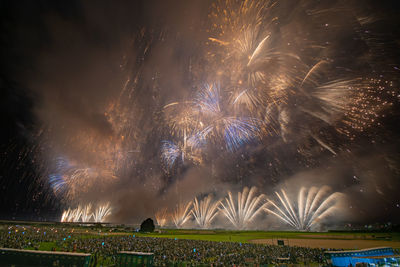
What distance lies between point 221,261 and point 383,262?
17.6m

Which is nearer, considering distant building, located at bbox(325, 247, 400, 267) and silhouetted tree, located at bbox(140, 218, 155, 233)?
distant building, located at bbox(325, 247, 400, 267)

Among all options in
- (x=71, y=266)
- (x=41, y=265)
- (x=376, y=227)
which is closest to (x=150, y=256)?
(x=71, y=266)

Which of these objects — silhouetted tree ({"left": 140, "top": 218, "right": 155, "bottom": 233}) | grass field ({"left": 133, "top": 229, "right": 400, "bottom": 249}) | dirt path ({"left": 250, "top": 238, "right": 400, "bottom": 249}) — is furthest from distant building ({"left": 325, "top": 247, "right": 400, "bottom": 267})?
silhouetted tree ({"left": 140, "top": 218, "right": 155, "bottom": 233})

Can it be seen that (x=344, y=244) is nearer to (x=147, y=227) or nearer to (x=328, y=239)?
(x=328, y=239)

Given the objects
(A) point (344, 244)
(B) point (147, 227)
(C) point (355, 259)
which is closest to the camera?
(C) point (355, 259)

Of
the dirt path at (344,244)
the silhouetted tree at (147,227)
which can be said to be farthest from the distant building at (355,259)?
the silhouetted tree at (147,227)

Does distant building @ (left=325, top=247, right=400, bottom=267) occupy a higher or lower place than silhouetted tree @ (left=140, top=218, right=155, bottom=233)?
higher

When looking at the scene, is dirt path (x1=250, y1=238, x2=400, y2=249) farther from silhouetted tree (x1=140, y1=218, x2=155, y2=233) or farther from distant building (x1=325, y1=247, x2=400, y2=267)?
silhouetted tree (x1=140, y1=218, x2=155, y2=233)

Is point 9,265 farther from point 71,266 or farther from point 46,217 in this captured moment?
point 46,217

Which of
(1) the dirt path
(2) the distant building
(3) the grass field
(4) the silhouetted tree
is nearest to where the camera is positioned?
(2) the distant building

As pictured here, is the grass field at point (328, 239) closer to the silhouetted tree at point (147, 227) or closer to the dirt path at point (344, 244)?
the dirt path at point (344, 244)

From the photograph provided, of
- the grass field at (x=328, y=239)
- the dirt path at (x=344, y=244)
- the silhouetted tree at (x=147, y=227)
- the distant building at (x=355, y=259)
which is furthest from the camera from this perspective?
the silhouetted tree at (x=147, y=227)

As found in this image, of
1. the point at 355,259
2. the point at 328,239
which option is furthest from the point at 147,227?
the point at 355,259

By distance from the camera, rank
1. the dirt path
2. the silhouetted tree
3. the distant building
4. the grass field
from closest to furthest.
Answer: the distant building → the dirt path → the grass field → the silhouetted tree
